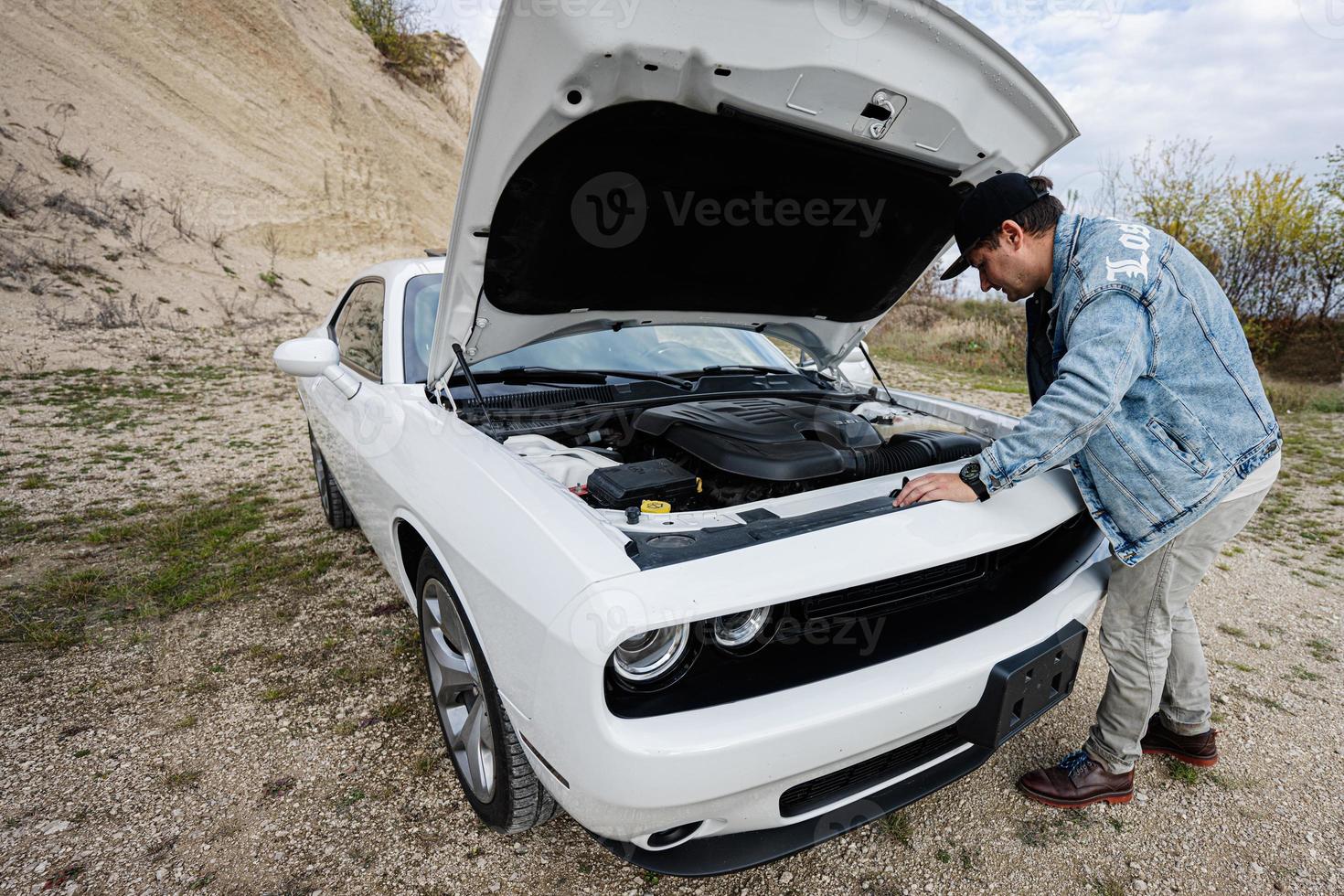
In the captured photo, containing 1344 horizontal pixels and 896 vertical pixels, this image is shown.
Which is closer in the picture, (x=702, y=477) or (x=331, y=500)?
(x=702, y=477)

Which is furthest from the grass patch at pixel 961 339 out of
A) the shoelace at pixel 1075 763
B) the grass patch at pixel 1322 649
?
the shoelace at pixel 1075 763

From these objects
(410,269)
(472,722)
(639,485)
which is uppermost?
(410,269)

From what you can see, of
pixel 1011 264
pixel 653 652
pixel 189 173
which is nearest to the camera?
pixel 653 652

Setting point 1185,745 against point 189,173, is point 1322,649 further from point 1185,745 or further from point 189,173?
point 189,173

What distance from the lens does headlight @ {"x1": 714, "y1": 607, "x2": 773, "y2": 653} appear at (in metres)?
1.54

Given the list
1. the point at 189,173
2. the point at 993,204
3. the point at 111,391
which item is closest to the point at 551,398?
the point at 993,204

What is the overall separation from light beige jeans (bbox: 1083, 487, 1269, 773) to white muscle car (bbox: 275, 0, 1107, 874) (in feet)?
0.39

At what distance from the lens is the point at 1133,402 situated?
5.71ft

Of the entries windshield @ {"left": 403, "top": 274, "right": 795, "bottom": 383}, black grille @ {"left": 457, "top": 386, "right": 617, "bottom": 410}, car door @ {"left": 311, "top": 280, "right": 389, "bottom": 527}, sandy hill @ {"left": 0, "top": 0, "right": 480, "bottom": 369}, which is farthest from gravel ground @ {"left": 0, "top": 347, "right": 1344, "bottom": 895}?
sandy hill @ {"left": 0, "top": 0, "right": 480, "bottom": 369}

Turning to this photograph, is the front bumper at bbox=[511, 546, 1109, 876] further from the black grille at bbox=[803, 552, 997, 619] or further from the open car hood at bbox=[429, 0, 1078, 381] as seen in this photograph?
the open car hood at bbox=[429, 0, 1078, 381]

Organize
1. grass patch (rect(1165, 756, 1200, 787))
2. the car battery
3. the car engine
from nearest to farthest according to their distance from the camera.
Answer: the car battery
the car engine
grass patch (rect(1165, 756, 1200, 787))

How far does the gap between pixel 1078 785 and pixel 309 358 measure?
10.0 ft

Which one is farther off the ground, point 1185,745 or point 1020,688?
point 1020,688

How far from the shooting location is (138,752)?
2.24m
